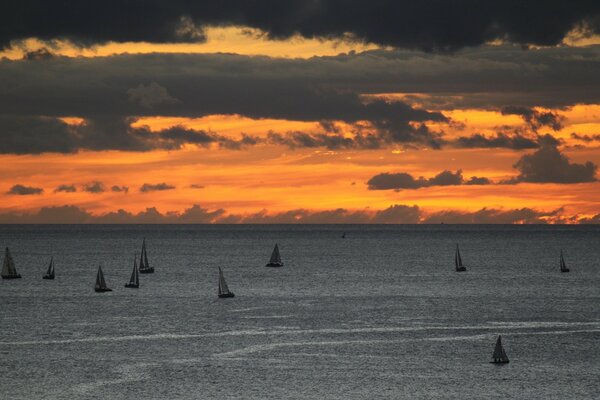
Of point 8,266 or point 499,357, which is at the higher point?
point 8,266

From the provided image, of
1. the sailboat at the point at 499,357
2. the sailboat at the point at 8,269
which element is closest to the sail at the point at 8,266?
the sailboat at the point at 8,269

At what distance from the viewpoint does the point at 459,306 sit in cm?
10269

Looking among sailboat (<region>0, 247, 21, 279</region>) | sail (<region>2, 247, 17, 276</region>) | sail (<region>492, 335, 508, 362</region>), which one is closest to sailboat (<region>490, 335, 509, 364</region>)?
sail (<region>492, 335, 508, 362</region>)

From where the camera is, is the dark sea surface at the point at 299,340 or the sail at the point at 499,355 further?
the sail at the point at 499,355

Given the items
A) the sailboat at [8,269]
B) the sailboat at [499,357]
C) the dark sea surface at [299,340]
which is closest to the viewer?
the dark sea surface at [299,340]

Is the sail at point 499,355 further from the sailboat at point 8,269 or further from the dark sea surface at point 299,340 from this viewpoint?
the sailboat at point 8,269

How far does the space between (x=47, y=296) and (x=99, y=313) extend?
2243cm

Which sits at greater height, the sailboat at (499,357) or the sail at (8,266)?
the sail at (8,266)

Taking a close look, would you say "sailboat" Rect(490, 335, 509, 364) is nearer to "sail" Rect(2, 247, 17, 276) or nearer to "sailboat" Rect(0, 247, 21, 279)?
"sail" Rect(2, 247, 17, 276)

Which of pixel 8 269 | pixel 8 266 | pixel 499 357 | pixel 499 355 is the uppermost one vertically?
pixel 8 266

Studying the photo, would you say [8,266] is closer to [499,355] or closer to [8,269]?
[8,269]

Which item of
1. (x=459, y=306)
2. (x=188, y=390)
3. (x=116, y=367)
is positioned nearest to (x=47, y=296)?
(x=459, y=306)

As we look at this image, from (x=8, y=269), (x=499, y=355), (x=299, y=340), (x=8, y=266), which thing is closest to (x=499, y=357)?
(x=499, y=355)

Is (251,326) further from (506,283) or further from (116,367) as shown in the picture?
(506,283)
